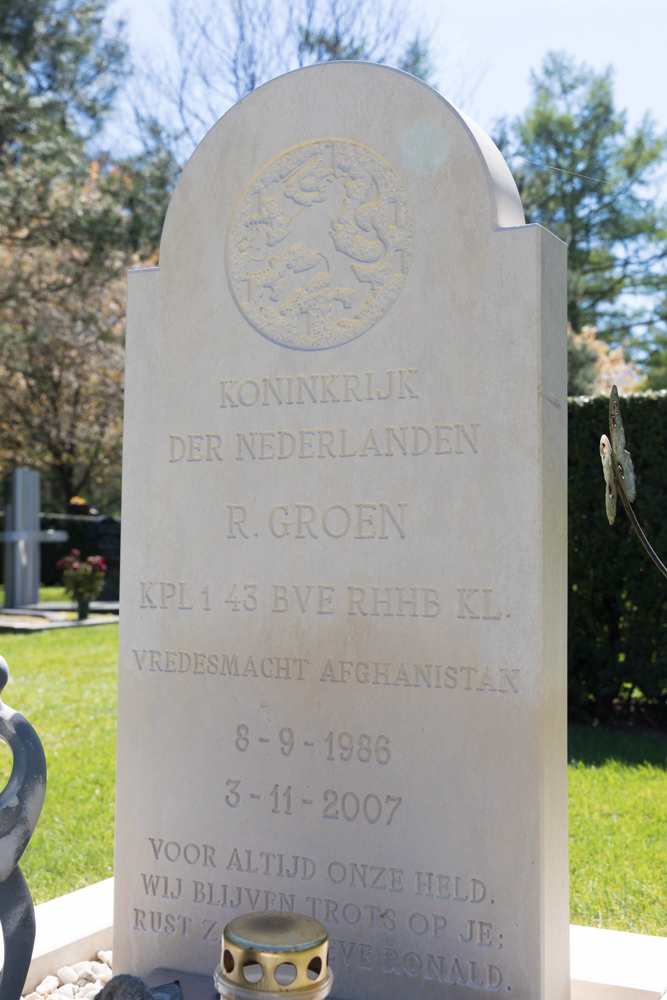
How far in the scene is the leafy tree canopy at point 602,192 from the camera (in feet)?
86.8

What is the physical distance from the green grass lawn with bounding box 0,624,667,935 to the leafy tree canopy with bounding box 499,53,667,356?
20674mm

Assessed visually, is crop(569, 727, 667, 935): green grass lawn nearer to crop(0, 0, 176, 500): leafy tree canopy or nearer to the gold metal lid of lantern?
the gold metal lid of lantern

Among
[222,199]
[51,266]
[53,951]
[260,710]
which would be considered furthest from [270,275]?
[51,266]

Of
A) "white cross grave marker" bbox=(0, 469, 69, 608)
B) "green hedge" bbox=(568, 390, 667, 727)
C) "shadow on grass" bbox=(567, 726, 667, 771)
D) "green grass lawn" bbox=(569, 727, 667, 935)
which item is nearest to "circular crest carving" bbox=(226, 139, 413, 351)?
"green grass lawn" bbox=(569, 727, 667, 935)

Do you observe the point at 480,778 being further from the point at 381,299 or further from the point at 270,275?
the point at 270,275

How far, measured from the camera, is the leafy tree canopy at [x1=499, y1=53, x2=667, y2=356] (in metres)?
26.5

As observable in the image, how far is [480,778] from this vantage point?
2.58 meters

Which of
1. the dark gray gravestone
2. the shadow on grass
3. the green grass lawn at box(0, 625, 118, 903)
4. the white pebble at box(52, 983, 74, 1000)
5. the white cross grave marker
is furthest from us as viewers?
the dark gray gravestone

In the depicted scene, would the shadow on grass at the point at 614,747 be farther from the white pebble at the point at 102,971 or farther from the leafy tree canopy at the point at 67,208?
the leafy tree canopy at the point at 67,208

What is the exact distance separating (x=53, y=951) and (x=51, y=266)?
1805cm

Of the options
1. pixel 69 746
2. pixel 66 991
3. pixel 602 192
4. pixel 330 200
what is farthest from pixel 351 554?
pixel 602 192

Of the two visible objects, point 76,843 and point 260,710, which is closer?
point 260,710

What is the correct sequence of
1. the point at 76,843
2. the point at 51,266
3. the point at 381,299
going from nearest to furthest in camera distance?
the point at 381,299
the point at 76,843
the point at 51,266

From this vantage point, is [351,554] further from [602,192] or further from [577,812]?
[602,192]
